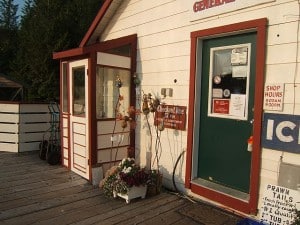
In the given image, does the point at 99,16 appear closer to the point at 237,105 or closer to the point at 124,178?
the point at 124,178

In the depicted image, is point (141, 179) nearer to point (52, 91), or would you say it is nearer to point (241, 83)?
point (241, 83)

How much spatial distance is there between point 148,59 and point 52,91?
6186mm

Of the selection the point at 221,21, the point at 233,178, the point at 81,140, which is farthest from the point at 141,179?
the point at 221,21

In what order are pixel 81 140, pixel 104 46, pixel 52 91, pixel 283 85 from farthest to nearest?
pixel 52 91
pixel 81 140
pixel 104 46
pixel 283 85

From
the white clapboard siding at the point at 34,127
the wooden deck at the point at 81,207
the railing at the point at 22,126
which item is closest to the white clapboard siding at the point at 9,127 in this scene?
the railing at the point at 22,126

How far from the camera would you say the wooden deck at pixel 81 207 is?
3.97 metres

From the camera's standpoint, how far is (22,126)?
775 cm

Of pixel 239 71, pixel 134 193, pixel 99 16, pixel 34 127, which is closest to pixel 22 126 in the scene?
pixel 34 127

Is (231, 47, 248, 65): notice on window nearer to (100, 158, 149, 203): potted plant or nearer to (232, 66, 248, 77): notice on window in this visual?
(232, 66, 248, 77): notice on window

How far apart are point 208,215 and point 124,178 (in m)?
1.31

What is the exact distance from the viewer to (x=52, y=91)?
35.2 feet

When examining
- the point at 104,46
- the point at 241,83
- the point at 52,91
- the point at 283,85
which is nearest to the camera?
the point at 283,85

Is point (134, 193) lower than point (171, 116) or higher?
lower

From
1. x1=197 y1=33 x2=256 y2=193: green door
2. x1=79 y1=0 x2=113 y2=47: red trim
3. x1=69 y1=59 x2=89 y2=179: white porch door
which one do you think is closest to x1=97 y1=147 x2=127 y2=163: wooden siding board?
x1=69 y1=59 x2=89 y2=179: white porch door
